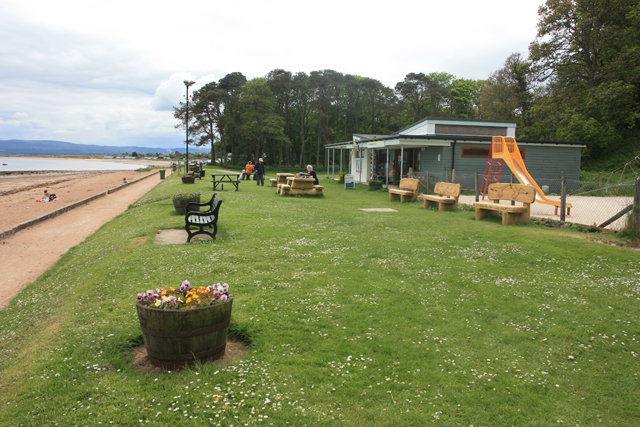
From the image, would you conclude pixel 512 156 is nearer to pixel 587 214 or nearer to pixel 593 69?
pixel 587 214

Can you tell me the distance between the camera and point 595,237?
30.7 ft

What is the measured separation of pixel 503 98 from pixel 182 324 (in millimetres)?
50604

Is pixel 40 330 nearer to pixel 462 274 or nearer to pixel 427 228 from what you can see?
pixel 462 274

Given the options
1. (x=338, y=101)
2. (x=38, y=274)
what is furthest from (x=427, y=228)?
(x=338, y=101)

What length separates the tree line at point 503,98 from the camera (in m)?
32.5

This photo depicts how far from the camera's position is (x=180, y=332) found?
376cm

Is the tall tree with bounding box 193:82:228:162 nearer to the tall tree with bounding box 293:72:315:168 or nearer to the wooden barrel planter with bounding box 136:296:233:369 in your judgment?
the tall tree with bounding box 293:72:315:168

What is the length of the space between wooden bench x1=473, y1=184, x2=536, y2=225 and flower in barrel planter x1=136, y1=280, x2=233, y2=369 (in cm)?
997

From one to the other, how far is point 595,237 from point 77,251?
12.7 metres

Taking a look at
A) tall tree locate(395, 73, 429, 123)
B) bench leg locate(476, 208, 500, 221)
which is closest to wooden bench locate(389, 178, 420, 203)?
bench leg locate(476, 208, 500, 221)

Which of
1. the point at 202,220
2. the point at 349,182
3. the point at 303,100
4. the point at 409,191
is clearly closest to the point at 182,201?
the point at 202,220

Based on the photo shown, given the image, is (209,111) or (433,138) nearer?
(433,138)

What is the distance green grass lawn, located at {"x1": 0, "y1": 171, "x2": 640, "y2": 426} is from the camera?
335 centimetres

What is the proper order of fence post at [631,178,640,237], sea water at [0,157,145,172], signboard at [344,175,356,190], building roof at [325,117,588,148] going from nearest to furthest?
1. fence post at [631,178,640,237]
2. building roof at [325,117,588,148]
3. signboard at [344,175,356,190]
4. sea water at [0,157,145,172]
